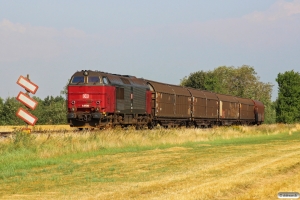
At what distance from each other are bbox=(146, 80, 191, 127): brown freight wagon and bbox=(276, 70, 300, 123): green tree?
3004cm

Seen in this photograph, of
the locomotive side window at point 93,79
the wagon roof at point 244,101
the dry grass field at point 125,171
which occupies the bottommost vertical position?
the dry grass field at point 125,171

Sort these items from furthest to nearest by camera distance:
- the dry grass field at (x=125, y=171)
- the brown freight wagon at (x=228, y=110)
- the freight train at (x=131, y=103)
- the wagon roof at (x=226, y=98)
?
1. the wagon roof at (x=226, y=98)
2. the brown freight wagon at (x=228, y=110)
3. the freight train at (x=131, y=103)
4. the dry grass field at (x=125, y=171)

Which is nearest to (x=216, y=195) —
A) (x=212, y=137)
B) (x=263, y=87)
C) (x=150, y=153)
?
(x=150, y=153)

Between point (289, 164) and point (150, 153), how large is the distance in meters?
6.55

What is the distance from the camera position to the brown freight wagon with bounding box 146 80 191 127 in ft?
141

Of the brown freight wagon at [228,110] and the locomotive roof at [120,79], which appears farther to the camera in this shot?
the brown freight wagon at [228,110]

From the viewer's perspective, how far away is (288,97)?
78.3m

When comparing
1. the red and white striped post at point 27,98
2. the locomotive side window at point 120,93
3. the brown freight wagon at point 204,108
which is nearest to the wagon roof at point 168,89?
the brown freight wagon at point 204,108

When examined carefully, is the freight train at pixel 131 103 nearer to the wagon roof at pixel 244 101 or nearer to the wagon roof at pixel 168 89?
the wagon roof at pixel 168 89

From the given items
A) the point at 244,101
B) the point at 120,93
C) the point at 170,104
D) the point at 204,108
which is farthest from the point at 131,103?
the point at 244,101

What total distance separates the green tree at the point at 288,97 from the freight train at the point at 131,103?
74.3 ft

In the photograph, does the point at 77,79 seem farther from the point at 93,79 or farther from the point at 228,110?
the point at 228,110

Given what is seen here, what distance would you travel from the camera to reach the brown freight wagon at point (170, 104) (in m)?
42.9

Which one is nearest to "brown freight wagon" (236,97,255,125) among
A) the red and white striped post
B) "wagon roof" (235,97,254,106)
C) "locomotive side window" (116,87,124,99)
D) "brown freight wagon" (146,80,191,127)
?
"wagon roof" (235,97,254,106)
